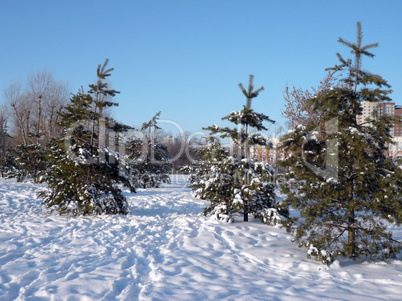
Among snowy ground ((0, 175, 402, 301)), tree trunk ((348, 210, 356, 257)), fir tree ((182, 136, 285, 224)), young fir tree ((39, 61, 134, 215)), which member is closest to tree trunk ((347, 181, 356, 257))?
tree trunk ((348, 210, 356, 257))

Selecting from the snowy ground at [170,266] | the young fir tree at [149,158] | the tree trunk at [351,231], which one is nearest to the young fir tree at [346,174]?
the tree trunk at [351,231]

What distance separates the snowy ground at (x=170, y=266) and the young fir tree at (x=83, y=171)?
1105 millimetres

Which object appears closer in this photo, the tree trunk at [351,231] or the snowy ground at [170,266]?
the snowy ground at [170,266]

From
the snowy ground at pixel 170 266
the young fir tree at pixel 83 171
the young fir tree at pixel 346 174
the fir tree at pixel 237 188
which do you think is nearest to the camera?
the snowy ground at pixel 170 266

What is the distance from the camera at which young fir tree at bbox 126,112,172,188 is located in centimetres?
1972

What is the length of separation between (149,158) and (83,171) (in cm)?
1178

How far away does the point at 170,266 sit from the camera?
4.93 metres

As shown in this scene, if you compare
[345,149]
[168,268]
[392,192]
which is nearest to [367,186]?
[392,192]

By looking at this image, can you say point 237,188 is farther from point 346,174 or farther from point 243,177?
point 346,174

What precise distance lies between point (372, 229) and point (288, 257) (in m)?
1.59

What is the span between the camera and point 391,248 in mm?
5199

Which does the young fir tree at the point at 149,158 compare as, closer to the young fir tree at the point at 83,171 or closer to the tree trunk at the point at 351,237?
the young fir tree at the point at 83,171

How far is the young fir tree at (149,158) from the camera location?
19.7 metres

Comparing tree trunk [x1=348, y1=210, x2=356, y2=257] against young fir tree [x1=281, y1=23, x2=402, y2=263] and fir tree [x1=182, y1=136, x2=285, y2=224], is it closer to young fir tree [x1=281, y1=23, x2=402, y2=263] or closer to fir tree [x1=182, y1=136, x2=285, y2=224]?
young fir tree [x1=281, y1=23, x2=402, y2=263]
